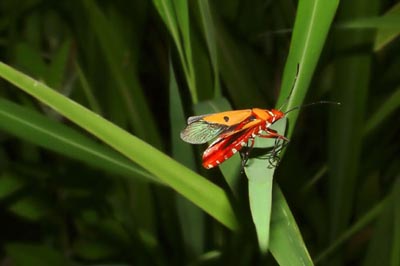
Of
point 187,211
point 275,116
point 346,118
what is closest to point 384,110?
point 346,118

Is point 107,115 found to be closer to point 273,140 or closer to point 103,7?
point 103,7

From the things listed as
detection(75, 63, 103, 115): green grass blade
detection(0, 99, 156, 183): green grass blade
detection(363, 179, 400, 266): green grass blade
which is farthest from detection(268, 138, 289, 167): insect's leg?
detection(75, 63, 103, 115): green grass blade

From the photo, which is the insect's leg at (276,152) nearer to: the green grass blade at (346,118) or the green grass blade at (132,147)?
the green grass blade at (132,147)

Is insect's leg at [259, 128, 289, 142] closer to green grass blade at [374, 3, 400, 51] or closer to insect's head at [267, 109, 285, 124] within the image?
insect's head at [267, 109, 285, 124]

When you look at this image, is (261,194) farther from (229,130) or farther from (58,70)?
(58,70)

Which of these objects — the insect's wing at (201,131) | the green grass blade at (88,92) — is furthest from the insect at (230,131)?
the green grass blade at (88,92)

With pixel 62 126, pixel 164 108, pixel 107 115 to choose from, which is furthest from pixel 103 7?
pixel 62 126

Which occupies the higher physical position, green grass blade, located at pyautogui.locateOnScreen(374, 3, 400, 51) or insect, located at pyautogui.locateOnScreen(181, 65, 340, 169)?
→ insect, located at pyautogui.locateOnScreen(181, 65, 340, 169)
